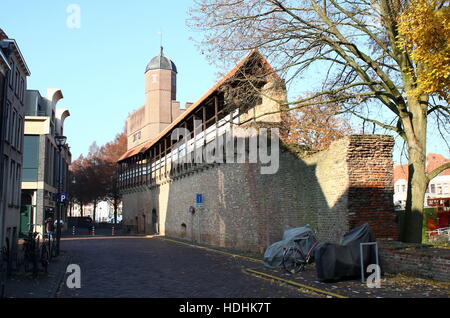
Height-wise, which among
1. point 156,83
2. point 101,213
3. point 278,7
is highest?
point 156,83

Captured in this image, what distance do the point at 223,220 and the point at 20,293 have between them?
15.6 metres

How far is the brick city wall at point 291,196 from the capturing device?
1343 cm

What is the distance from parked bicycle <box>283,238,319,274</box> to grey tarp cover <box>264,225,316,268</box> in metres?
0.22

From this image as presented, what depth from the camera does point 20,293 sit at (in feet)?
32.0

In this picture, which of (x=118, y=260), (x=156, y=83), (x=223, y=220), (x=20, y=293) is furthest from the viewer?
(x=156, y=83)

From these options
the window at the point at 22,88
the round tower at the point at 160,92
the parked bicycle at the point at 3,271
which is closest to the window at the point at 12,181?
the window at the point at 22,88

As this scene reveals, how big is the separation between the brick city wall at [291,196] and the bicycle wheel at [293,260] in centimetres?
144

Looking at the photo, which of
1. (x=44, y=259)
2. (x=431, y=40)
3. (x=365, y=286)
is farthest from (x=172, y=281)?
(x=431, y=40)

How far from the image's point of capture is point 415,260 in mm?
10906

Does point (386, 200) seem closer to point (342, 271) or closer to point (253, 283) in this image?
point (342, 271)

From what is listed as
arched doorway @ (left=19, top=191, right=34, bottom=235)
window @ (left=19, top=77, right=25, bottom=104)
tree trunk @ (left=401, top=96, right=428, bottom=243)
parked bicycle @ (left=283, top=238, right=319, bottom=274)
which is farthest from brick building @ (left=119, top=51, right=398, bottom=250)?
arched doorway @ (left=19, top=191, right=34, bottom=235)

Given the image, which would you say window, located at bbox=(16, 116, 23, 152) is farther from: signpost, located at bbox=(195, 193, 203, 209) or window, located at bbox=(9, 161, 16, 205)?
signpost, located at bbox=(195, 193, 203, 209)

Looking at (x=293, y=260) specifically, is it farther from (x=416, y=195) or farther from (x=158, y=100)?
(x=158, y=100)
